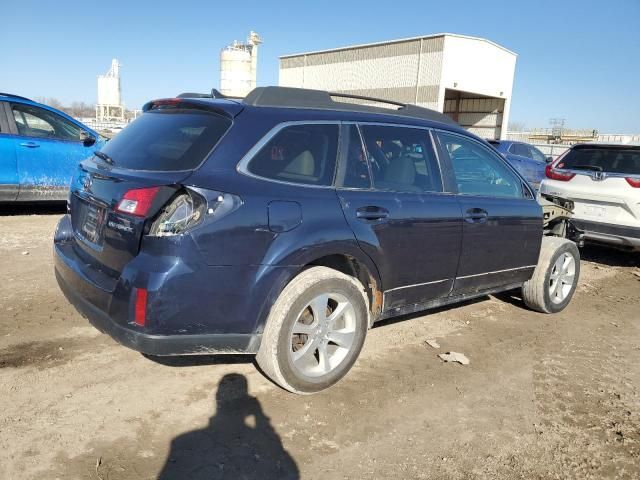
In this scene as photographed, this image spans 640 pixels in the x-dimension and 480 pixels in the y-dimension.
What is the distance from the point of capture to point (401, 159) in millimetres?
3721

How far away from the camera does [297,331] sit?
309cm

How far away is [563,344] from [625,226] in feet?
9.55

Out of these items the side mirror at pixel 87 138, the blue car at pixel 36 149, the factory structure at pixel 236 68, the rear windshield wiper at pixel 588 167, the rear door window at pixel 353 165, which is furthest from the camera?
the factory structure at pixel 236 68

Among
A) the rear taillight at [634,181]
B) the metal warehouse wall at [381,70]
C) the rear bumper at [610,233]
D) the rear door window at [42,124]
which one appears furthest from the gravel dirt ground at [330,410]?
the metal warehouse wall at [381,70]

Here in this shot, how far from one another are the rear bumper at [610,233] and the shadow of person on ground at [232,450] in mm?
5434

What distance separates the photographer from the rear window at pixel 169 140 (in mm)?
2850

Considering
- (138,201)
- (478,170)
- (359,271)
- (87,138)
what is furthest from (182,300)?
(87,138)

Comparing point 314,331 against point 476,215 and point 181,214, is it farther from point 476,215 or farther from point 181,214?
point 476,215

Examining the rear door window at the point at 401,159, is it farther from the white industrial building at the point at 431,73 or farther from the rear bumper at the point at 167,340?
the white industrial building at the point at 431,73

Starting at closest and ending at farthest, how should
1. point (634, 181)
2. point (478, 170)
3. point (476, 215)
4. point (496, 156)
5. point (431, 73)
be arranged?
point (476, 215)
point (478, 170)
point (496, 156)
point (634, 181)
point (431, 73)

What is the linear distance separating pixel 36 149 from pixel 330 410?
657 centimetres

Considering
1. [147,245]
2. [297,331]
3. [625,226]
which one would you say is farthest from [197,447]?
[625,226]

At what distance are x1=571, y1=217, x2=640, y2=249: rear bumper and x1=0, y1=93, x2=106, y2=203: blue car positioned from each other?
22.2 ft

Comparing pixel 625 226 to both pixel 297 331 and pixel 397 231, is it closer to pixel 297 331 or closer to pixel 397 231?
pixel 397 231
